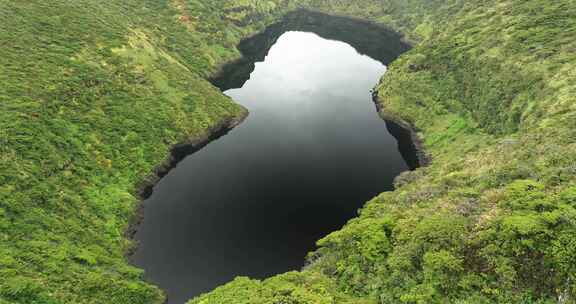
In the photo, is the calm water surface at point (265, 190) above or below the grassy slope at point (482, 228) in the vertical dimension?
above

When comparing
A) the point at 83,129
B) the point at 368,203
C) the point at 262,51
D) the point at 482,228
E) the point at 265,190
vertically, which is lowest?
the point at 482,228

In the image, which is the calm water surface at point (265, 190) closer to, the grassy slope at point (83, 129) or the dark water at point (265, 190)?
the dark water at point (265, 190)

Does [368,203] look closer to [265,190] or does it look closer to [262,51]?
[265,190]

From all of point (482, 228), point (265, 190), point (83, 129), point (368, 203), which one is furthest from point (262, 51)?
point (482, 228)

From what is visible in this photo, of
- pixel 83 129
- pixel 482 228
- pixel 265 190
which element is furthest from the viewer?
pixel 83 129

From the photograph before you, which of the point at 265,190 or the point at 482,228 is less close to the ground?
the point at 265,190

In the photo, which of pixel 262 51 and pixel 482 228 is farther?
pixel 262 51

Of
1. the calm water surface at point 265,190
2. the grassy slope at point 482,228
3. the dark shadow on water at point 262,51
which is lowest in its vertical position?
the grassy slope at point 482,228

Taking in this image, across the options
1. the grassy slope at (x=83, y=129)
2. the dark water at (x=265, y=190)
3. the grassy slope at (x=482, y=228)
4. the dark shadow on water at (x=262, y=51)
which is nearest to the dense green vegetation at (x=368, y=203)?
the grassy slope at (x=482, y=228)

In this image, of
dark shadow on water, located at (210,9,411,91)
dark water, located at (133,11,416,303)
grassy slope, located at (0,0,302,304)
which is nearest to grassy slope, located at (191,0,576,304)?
dark water, located at (133,11,416,303)
